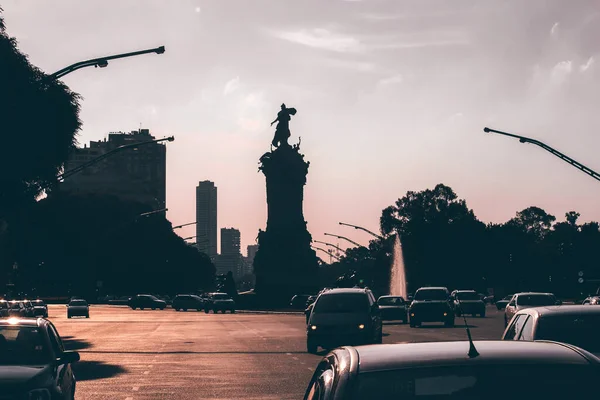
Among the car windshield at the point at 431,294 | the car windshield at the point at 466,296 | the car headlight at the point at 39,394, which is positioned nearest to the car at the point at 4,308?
the car windshield at the point at 431,294

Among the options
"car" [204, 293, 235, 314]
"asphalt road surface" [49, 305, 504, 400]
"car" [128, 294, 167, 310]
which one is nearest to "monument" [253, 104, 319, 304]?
"car" [204, 293, 235, 314]

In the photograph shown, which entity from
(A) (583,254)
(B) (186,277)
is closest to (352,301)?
(A) (583,254)

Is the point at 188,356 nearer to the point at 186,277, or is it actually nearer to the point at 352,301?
the point at 352,301

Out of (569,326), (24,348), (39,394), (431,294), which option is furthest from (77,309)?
(39,394)

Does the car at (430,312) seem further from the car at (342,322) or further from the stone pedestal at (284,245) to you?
the stone pedestal at (284,245)

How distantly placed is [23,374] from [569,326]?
21.5 ft

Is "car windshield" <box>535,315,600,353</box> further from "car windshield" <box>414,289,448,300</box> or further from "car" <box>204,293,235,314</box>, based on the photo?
"car" <box>204,293,235,314</box>

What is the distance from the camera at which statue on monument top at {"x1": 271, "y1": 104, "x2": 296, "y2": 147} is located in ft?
356

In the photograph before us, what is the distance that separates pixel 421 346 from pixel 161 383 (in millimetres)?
15999

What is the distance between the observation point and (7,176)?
136ft

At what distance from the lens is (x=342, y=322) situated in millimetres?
30750

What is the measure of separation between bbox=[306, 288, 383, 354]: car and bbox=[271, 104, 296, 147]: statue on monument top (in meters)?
76.4

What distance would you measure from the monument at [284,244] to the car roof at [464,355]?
96.8 meters

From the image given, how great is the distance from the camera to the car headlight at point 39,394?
12.4m
